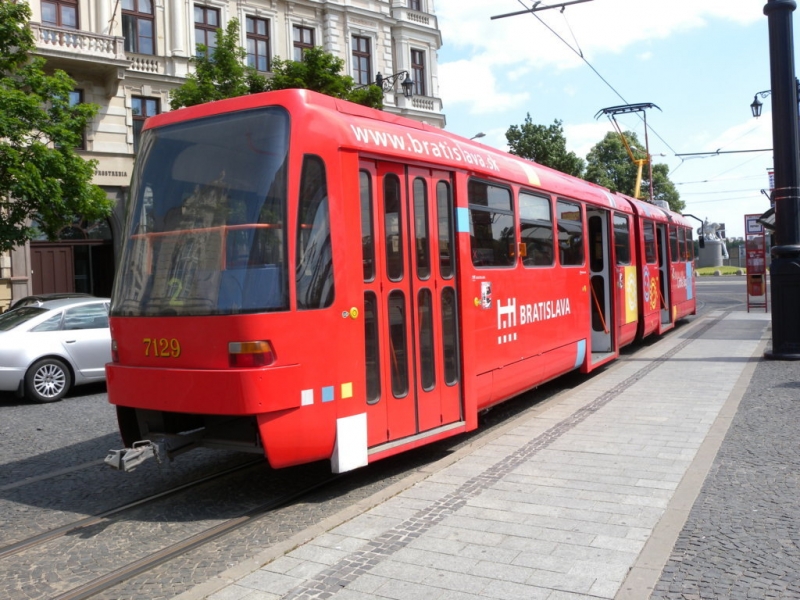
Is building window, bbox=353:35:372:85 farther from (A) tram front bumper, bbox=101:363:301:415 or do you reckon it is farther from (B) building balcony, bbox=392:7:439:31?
(A) tram front bumper, bbox=101:363:301:415

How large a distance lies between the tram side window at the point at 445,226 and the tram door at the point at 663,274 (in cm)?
1110

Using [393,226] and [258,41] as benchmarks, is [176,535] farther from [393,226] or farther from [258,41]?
[258,41]

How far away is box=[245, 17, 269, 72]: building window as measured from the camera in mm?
28578

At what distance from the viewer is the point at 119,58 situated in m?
24.3

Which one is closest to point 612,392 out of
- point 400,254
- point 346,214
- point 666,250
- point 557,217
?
point 557,217

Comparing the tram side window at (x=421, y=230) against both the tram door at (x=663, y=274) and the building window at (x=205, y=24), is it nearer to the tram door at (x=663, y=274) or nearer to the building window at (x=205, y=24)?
the tram door at (x=663, y=274)

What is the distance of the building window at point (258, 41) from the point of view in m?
28.6

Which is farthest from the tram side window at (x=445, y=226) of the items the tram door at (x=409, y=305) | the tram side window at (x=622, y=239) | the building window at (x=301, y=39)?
the building window at (x=301, y=39)

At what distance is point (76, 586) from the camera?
449 centimetres

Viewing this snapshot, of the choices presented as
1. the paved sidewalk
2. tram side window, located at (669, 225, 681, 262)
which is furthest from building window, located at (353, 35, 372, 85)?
the paved sidewalk

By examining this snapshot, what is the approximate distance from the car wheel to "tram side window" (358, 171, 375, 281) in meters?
7.55

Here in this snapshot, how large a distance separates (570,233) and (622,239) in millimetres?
3381

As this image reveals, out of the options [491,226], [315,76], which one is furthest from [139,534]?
[315,76]

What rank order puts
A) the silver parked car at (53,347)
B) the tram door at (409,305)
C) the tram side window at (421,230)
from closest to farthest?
the tram door at (409,305) < the tram side window at (421,230) < the silver parked car at (53,347)
